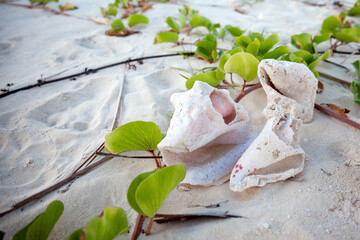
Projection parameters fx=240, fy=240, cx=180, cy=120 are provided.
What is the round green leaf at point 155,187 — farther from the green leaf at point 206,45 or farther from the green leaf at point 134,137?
the green leaf at point 206,45

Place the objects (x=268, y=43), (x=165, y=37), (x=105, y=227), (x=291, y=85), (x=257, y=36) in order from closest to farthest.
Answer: (x=105, y=227)
(x=291, y=85)
(x=268, y=43)
(x=257, y=36)
(x=165, y=37)

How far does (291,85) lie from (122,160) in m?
0.94

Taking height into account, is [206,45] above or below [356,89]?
above

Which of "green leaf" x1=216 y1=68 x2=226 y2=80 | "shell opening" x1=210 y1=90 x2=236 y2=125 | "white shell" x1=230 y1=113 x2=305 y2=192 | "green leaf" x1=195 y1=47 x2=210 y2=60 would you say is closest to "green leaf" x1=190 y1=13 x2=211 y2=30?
"green leaf" x1=195 y1=47 x2=210 y2=60

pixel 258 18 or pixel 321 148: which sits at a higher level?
pixel 258 18

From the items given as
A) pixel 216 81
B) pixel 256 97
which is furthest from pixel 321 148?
pixel 216 81

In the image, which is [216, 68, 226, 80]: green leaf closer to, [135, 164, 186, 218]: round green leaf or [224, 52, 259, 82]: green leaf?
[224, 52, 259, 82]: green leaf

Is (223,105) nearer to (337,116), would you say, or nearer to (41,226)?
(337,116)

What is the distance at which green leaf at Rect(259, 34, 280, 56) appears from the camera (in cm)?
151

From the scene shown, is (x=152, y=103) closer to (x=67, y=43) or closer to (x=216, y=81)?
(x=216, y=81)

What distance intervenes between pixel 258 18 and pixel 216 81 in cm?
197

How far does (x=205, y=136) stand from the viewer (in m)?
1.00

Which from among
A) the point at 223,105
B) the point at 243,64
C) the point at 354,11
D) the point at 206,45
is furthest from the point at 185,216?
the point at 354,11

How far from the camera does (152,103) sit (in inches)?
59.2
